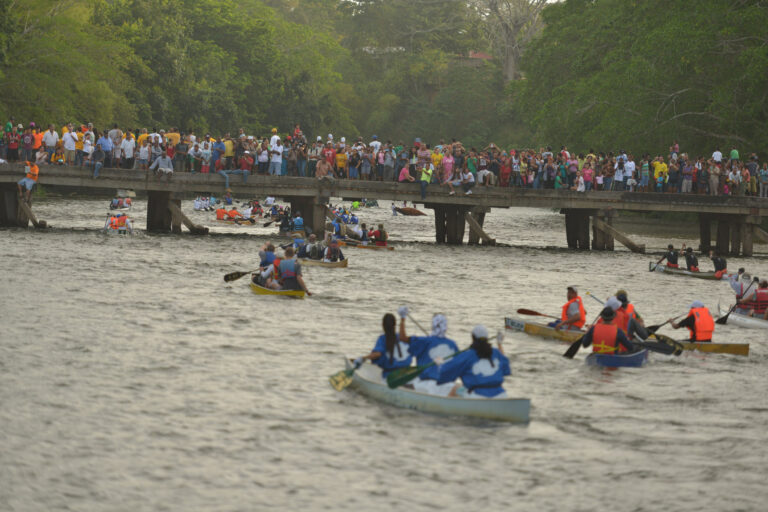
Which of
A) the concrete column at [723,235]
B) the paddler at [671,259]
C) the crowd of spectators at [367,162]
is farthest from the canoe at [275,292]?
the concrete column at [723,235]

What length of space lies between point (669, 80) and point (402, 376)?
1720 inches

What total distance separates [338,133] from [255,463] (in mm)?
96974

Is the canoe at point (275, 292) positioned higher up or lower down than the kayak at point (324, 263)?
lower down

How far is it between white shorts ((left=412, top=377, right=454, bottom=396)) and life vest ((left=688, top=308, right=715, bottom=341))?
881 centimetres

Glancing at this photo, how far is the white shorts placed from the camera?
1705cm

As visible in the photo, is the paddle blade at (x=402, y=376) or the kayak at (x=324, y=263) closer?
the paddle blade at (x=402, y=376)

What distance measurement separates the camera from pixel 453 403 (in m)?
16.7

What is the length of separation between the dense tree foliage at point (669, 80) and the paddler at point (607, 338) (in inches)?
1291

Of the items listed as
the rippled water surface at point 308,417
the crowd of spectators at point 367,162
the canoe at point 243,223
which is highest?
the crowd of spectators at point 367,162

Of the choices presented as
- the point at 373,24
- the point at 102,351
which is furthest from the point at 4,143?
the point at 373,24

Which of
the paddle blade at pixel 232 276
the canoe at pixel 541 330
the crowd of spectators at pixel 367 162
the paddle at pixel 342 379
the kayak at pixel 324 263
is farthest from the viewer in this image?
the crowd of spectators at pixel 367 162

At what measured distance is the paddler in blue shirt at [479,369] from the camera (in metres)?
16.3

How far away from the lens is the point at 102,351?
70.7ft

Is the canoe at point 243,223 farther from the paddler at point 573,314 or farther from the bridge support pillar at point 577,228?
the paddler at point 573,314
